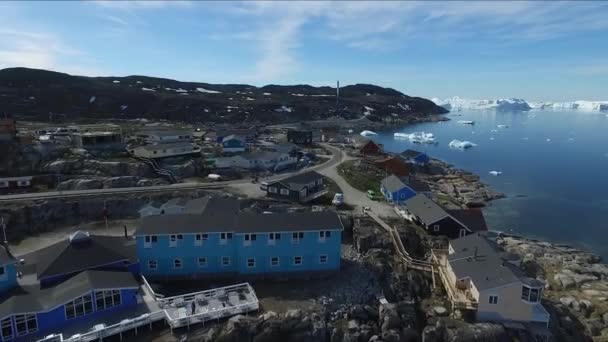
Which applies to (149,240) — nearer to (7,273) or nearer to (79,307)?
(79,307)

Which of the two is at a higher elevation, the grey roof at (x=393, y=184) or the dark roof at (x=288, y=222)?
the dark roof at (x=288, y=222)

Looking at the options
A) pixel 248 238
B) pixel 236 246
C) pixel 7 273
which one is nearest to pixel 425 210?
pixel 248 238

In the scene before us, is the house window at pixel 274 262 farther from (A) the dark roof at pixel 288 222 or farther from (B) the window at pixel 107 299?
(B) the window at pixel 107 299

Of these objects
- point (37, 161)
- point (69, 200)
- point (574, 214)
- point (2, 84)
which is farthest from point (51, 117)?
point (574, 214)

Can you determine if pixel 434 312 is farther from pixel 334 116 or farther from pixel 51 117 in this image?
pixel 334 116

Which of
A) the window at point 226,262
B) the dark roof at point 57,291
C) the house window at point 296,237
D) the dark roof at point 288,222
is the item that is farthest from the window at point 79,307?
the house window at point 296,237

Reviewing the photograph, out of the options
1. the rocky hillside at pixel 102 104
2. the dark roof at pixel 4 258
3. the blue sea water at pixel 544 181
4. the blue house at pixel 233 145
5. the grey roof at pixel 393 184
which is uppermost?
the rocky hillside at pixel 102 104
